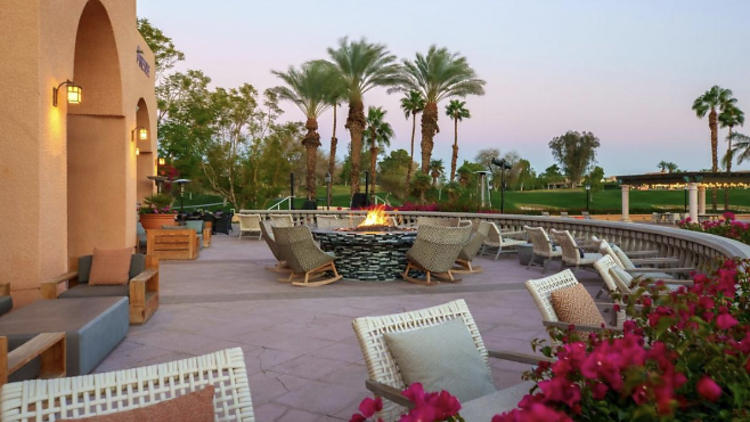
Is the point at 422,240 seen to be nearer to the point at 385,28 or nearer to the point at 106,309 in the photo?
the point at 106,309

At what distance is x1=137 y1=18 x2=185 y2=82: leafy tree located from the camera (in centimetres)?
2588

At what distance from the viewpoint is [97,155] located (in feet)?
29.6

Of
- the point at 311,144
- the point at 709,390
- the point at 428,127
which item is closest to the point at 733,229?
the point at 709,390

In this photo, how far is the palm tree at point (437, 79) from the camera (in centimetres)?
2500

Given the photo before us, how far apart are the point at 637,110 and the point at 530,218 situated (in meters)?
34.7

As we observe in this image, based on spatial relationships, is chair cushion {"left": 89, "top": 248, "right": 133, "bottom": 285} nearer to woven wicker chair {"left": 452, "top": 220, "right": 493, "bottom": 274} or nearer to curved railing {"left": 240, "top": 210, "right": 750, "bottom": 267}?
woven wicker chair {"left": 452, "top": 220, "right": 493, "bottom": 274}

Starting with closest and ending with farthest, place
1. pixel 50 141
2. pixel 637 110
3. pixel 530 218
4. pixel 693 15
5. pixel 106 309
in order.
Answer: pixel 106 309 → pixel 50 141 → pixel 530 218 → pixel 693 15 → pixel 637 110

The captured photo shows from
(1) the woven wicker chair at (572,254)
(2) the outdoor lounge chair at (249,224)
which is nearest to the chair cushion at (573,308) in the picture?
(1) the woven wicker chair at (572,254)

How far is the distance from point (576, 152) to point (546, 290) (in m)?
75.0

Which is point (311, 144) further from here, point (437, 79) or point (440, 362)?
point (440, 362)

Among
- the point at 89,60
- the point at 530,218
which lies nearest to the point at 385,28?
the point at 530,218

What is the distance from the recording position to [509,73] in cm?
2686

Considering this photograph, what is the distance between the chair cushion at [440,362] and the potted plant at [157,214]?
36.9 feet

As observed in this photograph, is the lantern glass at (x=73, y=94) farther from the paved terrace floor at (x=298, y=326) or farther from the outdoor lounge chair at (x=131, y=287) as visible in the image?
the paved terrace floor at (x=298, y=326)
